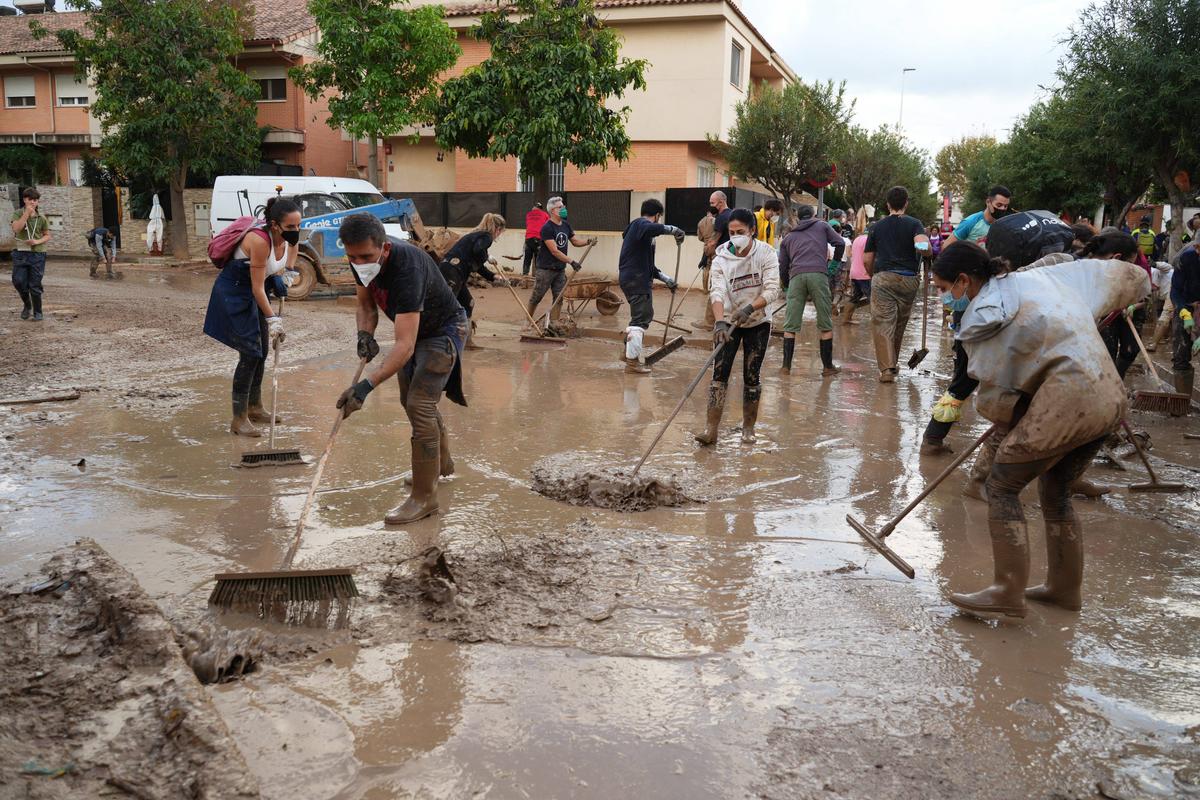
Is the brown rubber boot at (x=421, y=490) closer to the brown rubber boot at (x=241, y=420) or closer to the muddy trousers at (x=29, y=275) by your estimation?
the brown rubber boot at (x=241, y=420)

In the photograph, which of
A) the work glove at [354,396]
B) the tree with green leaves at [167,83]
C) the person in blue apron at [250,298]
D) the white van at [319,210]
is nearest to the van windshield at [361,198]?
the white van at [319,210]

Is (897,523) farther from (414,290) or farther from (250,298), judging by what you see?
(250,298)

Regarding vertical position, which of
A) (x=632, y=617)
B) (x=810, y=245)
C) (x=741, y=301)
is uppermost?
(x=810, y=245)

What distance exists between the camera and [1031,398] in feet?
12.5

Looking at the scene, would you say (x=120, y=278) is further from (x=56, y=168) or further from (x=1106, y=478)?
(x=1106, y=478)

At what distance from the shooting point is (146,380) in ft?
28.0

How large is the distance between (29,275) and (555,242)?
6871 millimetres

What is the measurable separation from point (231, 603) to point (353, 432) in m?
3.30

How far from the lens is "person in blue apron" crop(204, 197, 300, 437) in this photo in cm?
632

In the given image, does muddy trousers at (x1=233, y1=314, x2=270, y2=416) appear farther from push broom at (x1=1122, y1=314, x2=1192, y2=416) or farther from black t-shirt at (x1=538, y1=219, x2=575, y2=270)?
push broom at (x1=1122, y1=314, x2=1192, y2=416)

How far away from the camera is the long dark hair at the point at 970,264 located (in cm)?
379

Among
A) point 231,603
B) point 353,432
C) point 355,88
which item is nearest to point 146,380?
point 353,432

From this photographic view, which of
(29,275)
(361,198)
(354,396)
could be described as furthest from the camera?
(361,198)

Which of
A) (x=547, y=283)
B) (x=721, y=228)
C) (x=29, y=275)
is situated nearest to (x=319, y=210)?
(x=29, y=275)
